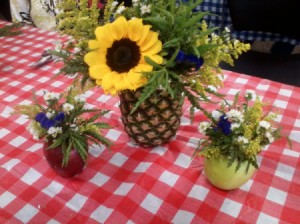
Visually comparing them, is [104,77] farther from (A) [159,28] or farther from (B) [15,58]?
(B) [15,58]

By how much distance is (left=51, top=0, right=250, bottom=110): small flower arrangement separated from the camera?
587 mm

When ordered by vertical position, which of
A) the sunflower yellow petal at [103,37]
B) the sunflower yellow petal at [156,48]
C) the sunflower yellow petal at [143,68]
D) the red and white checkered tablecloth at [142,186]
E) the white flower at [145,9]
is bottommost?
the red and white checkered tablecloth at [142,186]

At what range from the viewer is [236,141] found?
63cm

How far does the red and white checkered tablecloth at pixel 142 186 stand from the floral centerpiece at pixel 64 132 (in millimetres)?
73

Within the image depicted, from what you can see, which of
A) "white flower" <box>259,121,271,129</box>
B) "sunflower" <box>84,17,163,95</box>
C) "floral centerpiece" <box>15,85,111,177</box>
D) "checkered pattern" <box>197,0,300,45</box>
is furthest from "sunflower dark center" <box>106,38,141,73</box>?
"checkered pattern" <box>197,0,300,45</box>

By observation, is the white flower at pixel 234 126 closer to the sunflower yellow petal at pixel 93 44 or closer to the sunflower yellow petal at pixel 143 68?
the sunflower yellow petal at pixel 143 68

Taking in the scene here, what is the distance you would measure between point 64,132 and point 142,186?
23 centimetres

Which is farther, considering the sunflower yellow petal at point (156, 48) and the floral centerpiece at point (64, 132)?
the floral centerpiece at point (64, 132)

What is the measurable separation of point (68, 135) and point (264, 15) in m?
1.47

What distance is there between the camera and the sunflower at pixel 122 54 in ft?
1.92

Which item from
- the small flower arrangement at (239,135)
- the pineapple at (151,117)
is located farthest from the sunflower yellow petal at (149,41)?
the small flower arrangement at (239,135)

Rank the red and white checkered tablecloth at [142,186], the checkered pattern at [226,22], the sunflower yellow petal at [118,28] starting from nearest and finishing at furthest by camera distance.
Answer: the sunflower yellow petal at [118,28]
the red and white checkered tablecloth at [142,186]
the checkered pattern at [226,22]

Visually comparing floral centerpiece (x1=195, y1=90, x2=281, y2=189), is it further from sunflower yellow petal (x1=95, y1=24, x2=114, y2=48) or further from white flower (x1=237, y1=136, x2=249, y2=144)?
sunflower yellow petal (x1=95, y1=24, x2=114, y2=48)

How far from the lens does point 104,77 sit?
60 cm
